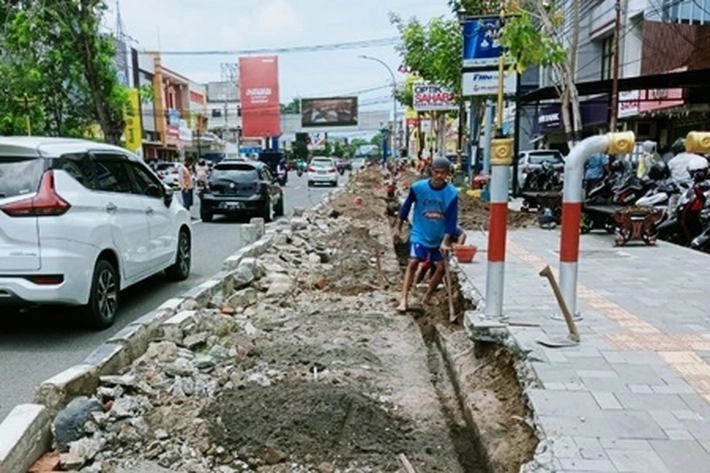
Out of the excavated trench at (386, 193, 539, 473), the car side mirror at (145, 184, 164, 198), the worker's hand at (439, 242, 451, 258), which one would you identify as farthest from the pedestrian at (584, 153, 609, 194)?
the car side mirror at (145, 184, 164, 198)

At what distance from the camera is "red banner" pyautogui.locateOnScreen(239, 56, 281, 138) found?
2132 inches

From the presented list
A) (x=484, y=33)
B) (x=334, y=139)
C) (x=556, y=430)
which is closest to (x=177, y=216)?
(x=484, y=33)

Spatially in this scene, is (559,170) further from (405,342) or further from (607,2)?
(405,342)

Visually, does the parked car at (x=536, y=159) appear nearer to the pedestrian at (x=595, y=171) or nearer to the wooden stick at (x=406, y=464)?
the pedestrian at (x=595, y=171)

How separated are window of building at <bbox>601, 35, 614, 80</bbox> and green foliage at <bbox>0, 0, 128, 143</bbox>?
17.8 metres

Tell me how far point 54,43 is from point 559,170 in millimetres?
14585

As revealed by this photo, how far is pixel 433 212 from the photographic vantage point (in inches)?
245

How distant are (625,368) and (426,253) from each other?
2.84m

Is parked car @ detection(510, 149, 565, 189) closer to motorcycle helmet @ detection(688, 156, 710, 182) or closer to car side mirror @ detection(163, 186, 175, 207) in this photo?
motorcycle helmet @ detection(688, 156, 710, 182)

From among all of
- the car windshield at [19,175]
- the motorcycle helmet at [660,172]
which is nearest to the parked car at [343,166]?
the motorcycle helmet at [660,172]

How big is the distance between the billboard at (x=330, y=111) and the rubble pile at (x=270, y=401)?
66.1 metres

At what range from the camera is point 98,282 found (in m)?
5.68

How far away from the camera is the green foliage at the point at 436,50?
69.3ft

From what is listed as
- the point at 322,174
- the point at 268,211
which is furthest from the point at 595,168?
the point at 322,174
